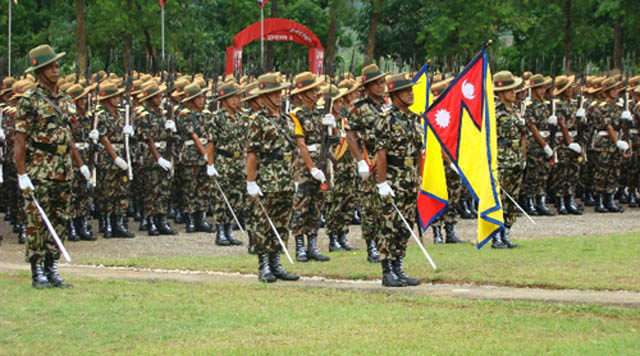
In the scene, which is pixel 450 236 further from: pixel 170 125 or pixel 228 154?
pixel 170 125

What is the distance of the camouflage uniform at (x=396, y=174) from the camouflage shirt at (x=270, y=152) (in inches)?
43.2

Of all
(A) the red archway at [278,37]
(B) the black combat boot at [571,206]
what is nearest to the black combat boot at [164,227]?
(B) the black combat boot at [571,206]

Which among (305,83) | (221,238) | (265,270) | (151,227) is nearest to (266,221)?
(265,270)

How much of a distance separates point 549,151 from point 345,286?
821 centimetres

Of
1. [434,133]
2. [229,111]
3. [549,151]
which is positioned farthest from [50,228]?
[549,151]

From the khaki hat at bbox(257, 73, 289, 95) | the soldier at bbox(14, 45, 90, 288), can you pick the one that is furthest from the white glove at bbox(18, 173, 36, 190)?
the khaki hat at bbox(257, 73, 289, 95)

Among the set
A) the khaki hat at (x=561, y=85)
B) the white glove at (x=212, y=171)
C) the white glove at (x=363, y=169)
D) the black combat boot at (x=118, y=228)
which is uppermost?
the khaki hat at (x=561, y=85)

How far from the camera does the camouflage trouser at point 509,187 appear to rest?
49.1 ft

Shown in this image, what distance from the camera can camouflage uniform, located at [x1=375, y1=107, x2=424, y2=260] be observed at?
11719 millimetres

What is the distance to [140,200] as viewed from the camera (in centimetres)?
1916

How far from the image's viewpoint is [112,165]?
1741cm

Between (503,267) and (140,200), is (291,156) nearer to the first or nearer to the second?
(503,267)

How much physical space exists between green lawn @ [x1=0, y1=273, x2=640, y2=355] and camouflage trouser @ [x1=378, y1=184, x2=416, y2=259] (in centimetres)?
85

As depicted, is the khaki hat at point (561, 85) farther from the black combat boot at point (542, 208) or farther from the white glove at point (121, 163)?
the white glove at point (121, 163)
